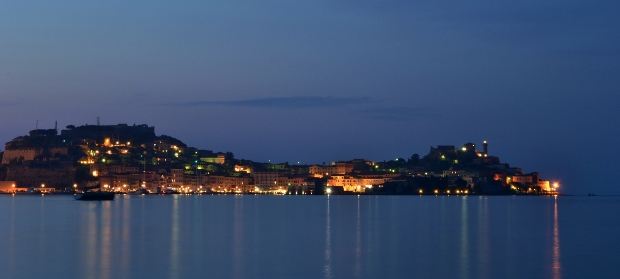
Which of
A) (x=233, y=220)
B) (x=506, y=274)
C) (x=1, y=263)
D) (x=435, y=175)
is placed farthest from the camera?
(x=435, y=175)

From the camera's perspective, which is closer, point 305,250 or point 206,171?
point 305,250

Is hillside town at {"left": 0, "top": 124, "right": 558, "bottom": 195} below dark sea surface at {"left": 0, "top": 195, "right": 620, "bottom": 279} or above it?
above

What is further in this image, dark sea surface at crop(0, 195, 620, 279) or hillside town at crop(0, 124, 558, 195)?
hillside town at crop(0, 124, 558, 195)

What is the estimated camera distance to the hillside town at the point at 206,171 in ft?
385

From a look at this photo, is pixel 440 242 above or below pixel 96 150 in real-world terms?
below

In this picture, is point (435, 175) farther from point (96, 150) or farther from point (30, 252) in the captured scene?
point (30, 252)

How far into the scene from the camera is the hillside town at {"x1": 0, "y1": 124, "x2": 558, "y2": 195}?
11744 centimetres

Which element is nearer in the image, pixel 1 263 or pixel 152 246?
pixel 1 263

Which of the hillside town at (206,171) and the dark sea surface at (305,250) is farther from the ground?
the hillside town at (206,171)

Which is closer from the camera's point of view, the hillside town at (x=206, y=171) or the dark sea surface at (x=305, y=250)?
the dark sea surface at (x=305, y=250)

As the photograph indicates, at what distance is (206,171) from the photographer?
5103 inches

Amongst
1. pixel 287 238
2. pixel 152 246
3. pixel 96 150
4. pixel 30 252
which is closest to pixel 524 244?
pixel 287 238

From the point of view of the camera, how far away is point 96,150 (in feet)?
427

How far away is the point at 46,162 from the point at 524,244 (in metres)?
104
